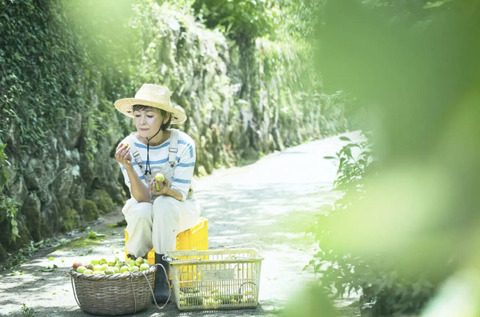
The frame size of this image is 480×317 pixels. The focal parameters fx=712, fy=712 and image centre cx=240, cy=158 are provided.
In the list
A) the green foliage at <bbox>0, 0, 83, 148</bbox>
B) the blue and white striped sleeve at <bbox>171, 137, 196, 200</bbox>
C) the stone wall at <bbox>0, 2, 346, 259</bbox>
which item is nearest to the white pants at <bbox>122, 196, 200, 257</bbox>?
the blue and white striped sleeve at <bbox>171, 137, 196, 200</bbox>

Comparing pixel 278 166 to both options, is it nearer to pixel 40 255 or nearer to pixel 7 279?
pixel 40 255

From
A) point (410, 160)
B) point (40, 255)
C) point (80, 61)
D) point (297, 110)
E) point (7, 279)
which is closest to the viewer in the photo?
point (410, 160)

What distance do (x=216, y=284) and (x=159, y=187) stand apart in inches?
30.8

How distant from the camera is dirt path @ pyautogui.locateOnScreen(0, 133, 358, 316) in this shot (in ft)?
16.0

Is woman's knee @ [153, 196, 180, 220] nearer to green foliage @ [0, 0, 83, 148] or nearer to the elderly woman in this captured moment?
the elderly woman

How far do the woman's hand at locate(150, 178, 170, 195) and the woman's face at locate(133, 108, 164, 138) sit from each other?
483 millimetres

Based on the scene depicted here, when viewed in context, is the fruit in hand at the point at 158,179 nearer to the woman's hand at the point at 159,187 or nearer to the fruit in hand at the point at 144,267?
the woman's hand at the point at 159,187

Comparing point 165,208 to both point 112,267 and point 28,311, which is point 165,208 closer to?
point 112,267

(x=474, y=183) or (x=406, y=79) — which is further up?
(x=406, y=79)

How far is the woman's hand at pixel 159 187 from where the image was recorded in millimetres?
4984

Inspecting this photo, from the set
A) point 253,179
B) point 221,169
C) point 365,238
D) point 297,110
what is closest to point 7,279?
point 365,238

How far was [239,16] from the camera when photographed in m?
17.6

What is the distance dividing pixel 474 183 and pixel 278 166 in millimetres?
15412

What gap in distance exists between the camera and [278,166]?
Answer: 16.6 meters
